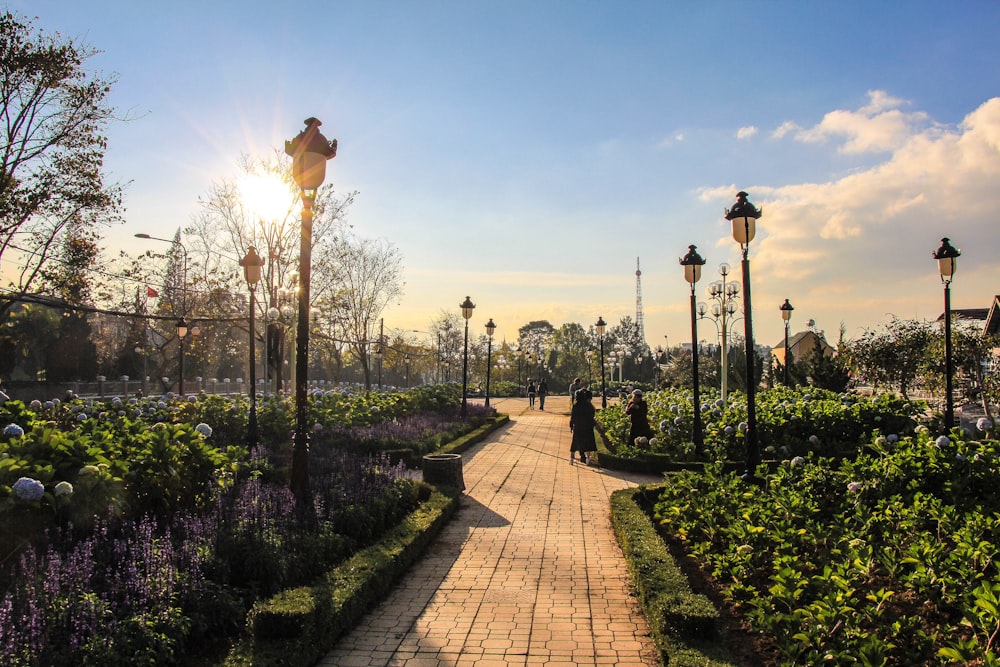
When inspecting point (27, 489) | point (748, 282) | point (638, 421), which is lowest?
point (638, 421)

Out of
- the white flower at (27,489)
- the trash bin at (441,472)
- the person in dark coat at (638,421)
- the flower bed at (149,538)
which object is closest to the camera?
the flower bed at (149,538)

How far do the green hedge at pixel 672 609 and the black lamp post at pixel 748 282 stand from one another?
2314mm

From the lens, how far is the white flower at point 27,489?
14.3ft

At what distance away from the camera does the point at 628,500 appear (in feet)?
25.5

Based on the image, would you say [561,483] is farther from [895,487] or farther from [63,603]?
[63,603]

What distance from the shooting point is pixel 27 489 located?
4.39 m

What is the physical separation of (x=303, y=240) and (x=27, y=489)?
3067 mm

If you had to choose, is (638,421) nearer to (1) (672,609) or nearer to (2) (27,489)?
(1) (672,609)

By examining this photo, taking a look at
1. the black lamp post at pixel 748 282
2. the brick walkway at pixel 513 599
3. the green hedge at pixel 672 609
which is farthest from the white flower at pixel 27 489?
the black lamp post at pixel 748 282

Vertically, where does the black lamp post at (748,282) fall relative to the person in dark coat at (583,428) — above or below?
above

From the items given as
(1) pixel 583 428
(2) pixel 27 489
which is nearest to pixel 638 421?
(1) pixel 583 428

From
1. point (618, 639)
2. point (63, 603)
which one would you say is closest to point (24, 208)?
point (63, 603)

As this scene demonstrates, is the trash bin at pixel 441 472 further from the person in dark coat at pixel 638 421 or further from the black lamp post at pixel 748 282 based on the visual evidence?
the person in dark coat at pixel 638 421

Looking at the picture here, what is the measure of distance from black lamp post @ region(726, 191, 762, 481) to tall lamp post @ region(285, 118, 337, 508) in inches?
191
